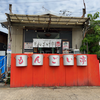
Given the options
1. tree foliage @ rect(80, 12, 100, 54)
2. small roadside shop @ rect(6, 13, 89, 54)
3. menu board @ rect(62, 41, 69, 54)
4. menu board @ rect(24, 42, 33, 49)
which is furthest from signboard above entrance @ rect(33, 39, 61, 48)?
tree foliage @ rect(80, 12, 100, 54)

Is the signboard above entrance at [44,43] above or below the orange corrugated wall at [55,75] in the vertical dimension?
above

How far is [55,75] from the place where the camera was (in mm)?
4977

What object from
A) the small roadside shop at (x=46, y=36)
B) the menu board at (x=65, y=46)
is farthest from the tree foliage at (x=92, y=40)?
the menu board at (x=65, y=46)

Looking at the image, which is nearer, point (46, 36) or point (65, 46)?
point (65, 46)

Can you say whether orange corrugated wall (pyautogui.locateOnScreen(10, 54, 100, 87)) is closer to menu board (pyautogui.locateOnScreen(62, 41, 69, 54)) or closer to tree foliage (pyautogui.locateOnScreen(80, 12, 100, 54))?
tree foliage (pyautogui.locateOnScreen(80, 12, 100, 54))

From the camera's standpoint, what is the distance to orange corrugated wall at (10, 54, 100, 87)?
485 cm

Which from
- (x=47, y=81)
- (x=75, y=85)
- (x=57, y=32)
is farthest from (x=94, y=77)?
(x=57, y=32)

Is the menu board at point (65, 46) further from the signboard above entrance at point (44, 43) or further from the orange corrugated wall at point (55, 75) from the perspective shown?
the orange corrugated wall at point (55, 75)

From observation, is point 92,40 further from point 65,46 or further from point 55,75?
point 55,75

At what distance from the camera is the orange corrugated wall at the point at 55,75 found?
4.85m

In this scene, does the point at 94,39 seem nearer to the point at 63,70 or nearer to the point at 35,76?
the point at 63,70

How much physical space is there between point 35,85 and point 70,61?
91.0 inches

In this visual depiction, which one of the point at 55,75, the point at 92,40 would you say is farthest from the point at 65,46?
the point at 55,75

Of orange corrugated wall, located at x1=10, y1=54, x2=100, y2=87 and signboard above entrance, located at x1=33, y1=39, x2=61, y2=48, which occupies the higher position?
signboard above entrance, located at x1=33, y1=39, x2=61, y2=48
